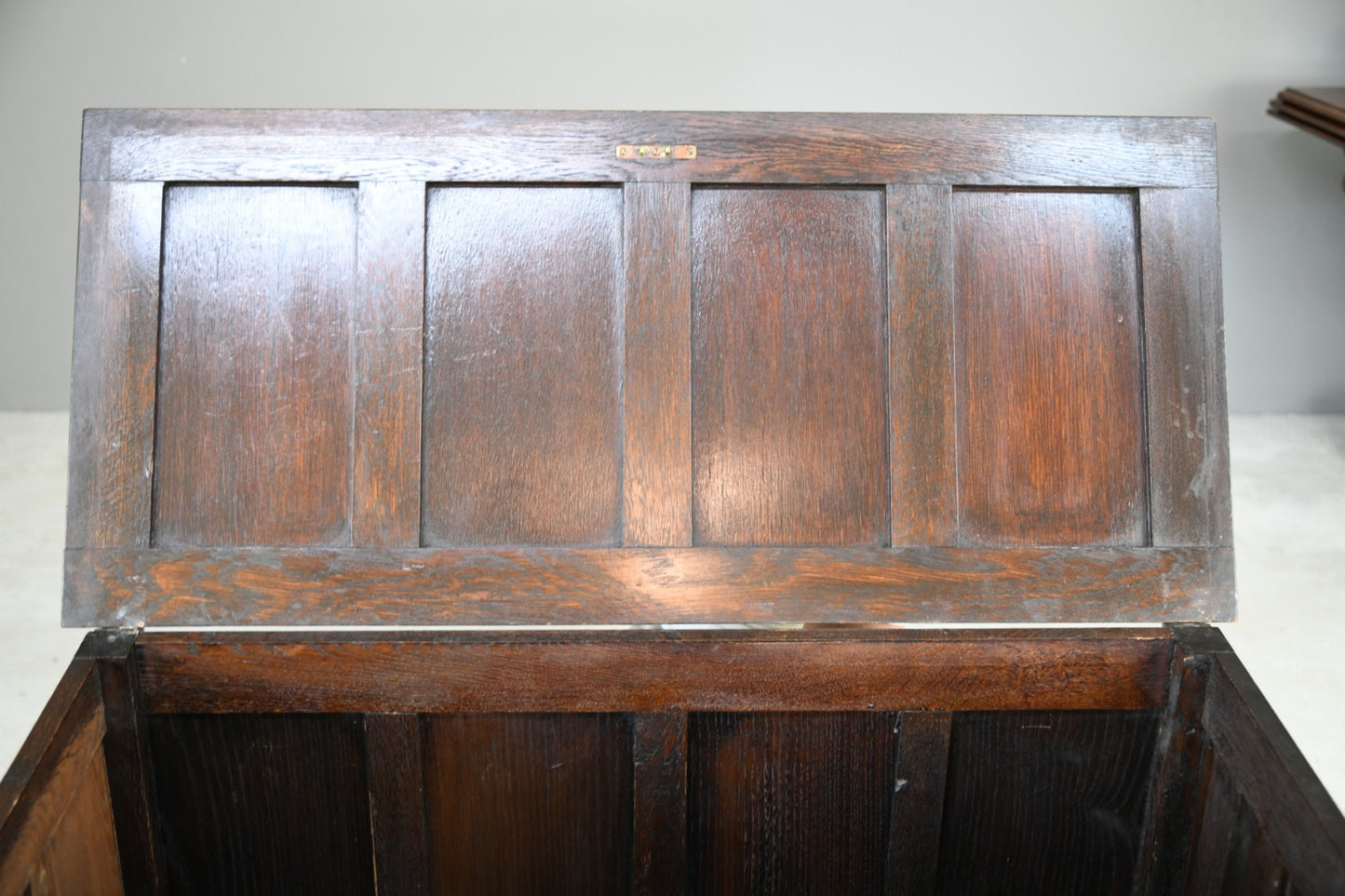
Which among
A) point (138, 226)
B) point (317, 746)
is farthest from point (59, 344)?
point (317, 746)

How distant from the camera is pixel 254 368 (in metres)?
1.35

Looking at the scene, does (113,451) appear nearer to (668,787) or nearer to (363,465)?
(363,465)

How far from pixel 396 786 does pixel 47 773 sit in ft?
1.32

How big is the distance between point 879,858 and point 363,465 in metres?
0.83

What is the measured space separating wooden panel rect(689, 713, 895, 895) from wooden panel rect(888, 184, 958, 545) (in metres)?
0.27

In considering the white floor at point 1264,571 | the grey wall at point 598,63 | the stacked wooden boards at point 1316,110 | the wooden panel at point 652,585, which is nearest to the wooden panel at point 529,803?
the wooden panel at point 652,585

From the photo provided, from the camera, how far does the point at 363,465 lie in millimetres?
1326

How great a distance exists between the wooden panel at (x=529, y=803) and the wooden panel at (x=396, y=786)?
0.7 inches

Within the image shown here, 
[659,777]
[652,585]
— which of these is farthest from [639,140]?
[659,777]

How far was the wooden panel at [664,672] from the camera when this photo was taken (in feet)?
4.44

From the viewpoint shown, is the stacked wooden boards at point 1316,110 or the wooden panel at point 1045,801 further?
the stacked wooden boards at point 1316,110

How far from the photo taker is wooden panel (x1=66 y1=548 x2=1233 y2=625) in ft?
4.35

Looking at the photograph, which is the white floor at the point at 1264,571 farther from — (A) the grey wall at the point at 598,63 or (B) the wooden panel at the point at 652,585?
(B) the wooden panel at the point at 652,585

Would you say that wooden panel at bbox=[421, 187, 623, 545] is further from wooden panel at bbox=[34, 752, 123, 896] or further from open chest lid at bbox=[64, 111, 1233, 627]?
wooden panel at bbox=[34, 752, 123, 896]
